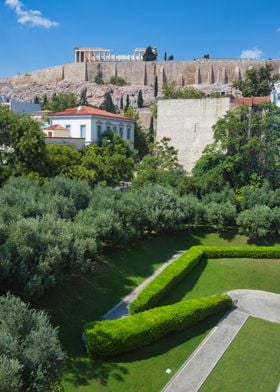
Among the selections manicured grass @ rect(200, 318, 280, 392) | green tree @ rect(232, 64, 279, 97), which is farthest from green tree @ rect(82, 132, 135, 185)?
green tree @ rect(232, 64, 279, 97)

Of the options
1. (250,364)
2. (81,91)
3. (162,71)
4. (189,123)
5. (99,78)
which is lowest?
(250,364)

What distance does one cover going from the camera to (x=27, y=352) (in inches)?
346

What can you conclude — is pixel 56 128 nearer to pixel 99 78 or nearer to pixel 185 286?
pixel 185 286

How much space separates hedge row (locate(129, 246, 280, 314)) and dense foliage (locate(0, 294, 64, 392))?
6657mm

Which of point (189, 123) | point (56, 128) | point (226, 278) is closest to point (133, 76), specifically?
point (189, 123)

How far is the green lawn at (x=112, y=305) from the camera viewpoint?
11.8 m

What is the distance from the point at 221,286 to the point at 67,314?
28.7 ft

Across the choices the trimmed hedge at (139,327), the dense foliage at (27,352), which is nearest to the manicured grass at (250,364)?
the trimmed hedge at (139,327)

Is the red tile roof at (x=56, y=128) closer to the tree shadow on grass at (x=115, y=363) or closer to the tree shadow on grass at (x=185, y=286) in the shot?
the tree shadow on grass at (x=185, y=286)

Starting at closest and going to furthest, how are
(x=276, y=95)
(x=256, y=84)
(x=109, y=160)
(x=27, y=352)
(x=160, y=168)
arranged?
(x=27, y=352), (x=109, y=160), (x=160, y=168), (x=276, y=95), (x=256, y=84)

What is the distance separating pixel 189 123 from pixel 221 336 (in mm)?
29890

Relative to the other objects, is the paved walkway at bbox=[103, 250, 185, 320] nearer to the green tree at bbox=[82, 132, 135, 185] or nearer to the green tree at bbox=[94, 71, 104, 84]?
the green tree at bbox=[82, 132, 135, 185]

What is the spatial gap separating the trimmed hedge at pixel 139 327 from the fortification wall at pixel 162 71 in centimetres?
9281

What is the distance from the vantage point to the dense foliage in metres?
8.21
